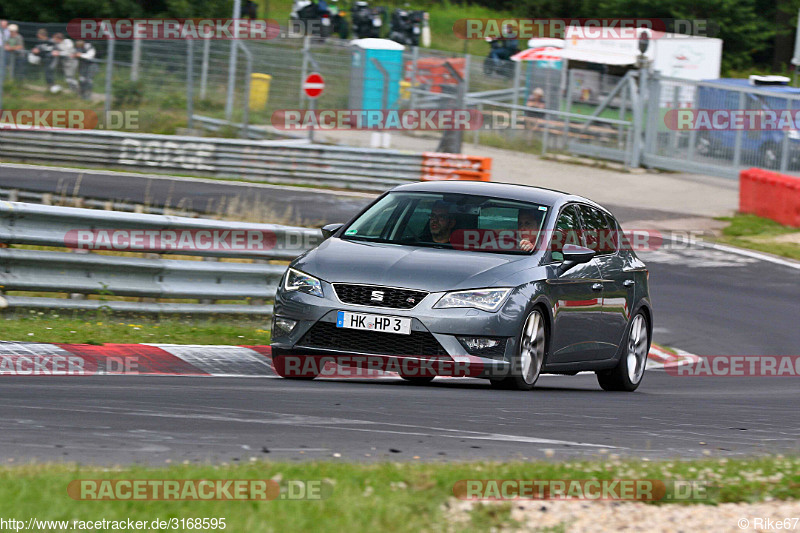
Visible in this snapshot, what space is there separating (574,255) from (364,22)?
156 feet

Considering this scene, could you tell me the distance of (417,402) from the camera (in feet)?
26.0

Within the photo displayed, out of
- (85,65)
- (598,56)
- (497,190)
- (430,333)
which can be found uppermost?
(598,56)

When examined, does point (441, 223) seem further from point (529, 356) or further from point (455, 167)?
point (455, 167)

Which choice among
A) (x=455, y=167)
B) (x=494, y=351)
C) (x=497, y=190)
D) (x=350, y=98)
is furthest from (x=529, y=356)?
(x=350, y=98)

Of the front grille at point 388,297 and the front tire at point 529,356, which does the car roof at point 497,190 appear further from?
the front grille at point 388,297

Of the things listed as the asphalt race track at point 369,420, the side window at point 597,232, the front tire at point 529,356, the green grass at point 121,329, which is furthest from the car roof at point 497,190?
the green grass at point 121,329

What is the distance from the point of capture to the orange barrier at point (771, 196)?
77.4 ft

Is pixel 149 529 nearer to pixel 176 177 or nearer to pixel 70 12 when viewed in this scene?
pixel 176 177

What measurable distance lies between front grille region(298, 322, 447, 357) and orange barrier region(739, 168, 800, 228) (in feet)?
54.2

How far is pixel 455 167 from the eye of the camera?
84.2ft

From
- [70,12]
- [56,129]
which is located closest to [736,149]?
[56,129]

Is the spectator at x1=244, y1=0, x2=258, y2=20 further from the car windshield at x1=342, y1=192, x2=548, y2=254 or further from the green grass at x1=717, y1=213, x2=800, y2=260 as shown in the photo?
the car windshield at x1=342, y1=192, x2=548, y2=254

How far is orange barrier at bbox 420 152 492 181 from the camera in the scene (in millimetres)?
25641

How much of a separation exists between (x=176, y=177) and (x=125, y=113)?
4.10 m
